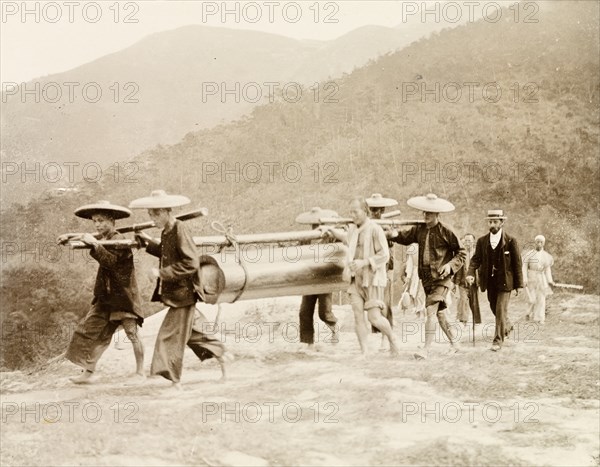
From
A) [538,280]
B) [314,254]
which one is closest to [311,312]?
[314,254]

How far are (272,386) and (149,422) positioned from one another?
5.20ft

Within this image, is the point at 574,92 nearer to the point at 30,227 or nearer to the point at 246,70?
the point at 30,227

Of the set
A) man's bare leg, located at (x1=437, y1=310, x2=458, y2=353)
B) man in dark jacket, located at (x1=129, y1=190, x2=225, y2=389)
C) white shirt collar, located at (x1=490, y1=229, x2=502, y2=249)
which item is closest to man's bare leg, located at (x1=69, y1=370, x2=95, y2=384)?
man in dark jacket, located at (x1=129, y1=190, x2=225, y2=389)

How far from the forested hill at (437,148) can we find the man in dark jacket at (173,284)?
15559mm

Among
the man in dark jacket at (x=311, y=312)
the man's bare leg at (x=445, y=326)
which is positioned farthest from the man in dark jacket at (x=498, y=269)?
the man in dark jacket at (x=311, y=312)

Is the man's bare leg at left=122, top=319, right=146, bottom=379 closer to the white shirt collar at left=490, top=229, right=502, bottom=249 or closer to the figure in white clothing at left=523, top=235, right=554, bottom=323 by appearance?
the white shirt collar at left=490, top=229, right=502, bottom=249

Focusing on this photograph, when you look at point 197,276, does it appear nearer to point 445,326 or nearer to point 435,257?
point 435,257

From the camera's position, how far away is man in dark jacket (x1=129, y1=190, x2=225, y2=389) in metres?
6.42

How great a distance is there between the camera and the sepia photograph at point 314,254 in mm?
5566

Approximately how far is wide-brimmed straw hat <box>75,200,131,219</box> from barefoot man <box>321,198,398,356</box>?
2486mm

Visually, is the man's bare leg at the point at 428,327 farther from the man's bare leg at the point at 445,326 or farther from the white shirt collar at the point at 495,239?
the white shirt collar at the point at 495,239

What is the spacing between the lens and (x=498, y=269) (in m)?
8.75

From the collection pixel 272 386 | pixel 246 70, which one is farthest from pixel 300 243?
pixel 246 70

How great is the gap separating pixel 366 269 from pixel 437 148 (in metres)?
21.6
